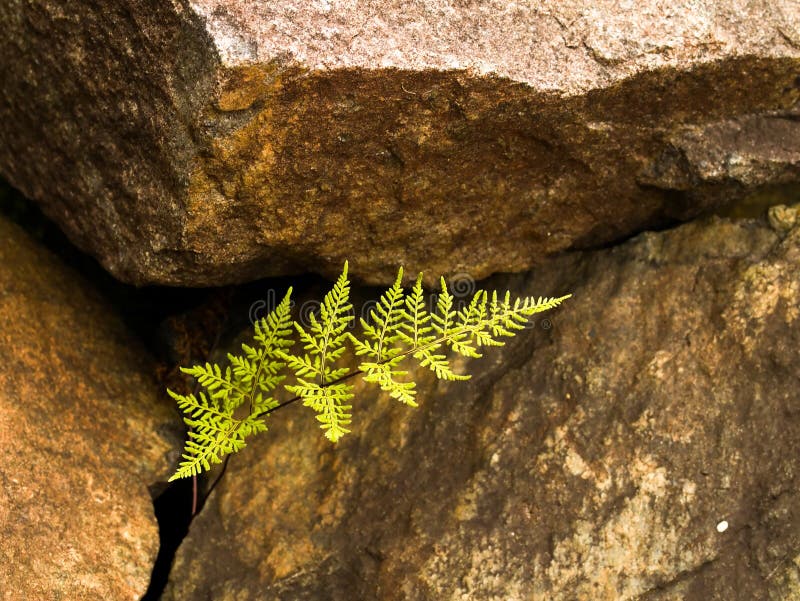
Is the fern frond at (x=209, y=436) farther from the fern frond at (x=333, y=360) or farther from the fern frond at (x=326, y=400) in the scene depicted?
the fern frond at (x=326, y=400)

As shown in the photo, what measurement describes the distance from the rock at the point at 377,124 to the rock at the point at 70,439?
1.10ft

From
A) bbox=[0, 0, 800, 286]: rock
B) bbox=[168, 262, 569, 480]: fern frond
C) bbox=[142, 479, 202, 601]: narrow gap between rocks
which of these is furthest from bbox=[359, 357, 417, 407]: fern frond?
bbox=[142, 479, 202, 601]: narrow gap between rocks

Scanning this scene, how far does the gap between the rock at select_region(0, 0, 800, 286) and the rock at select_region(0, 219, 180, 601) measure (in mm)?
335

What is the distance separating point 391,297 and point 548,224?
0.73 m

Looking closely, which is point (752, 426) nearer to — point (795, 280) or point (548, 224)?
point (795, 280)

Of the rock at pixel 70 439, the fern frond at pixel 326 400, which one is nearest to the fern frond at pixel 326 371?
the fern frond at pixel 326 400

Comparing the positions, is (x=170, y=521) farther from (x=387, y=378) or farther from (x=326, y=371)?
(x=387, y=378)

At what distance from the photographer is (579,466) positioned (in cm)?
275

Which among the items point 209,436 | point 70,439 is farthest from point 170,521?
point 209,436

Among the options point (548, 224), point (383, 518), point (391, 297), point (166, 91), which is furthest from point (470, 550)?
point (166, 91)

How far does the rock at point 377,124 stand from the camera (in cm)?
229

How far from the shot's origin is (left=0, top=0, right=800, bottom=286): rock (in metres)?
2.29

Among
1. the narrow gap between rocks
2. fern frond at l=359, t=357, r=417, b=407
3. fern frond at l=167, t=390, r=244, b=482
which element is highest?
fern frond at l=359, t=357, r=417, b=407

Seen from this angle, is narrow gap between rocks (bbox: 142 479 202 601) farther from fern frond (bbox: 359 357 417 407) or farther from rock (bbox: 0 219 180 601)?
fern frond (bbox: 359 357 417 407)
